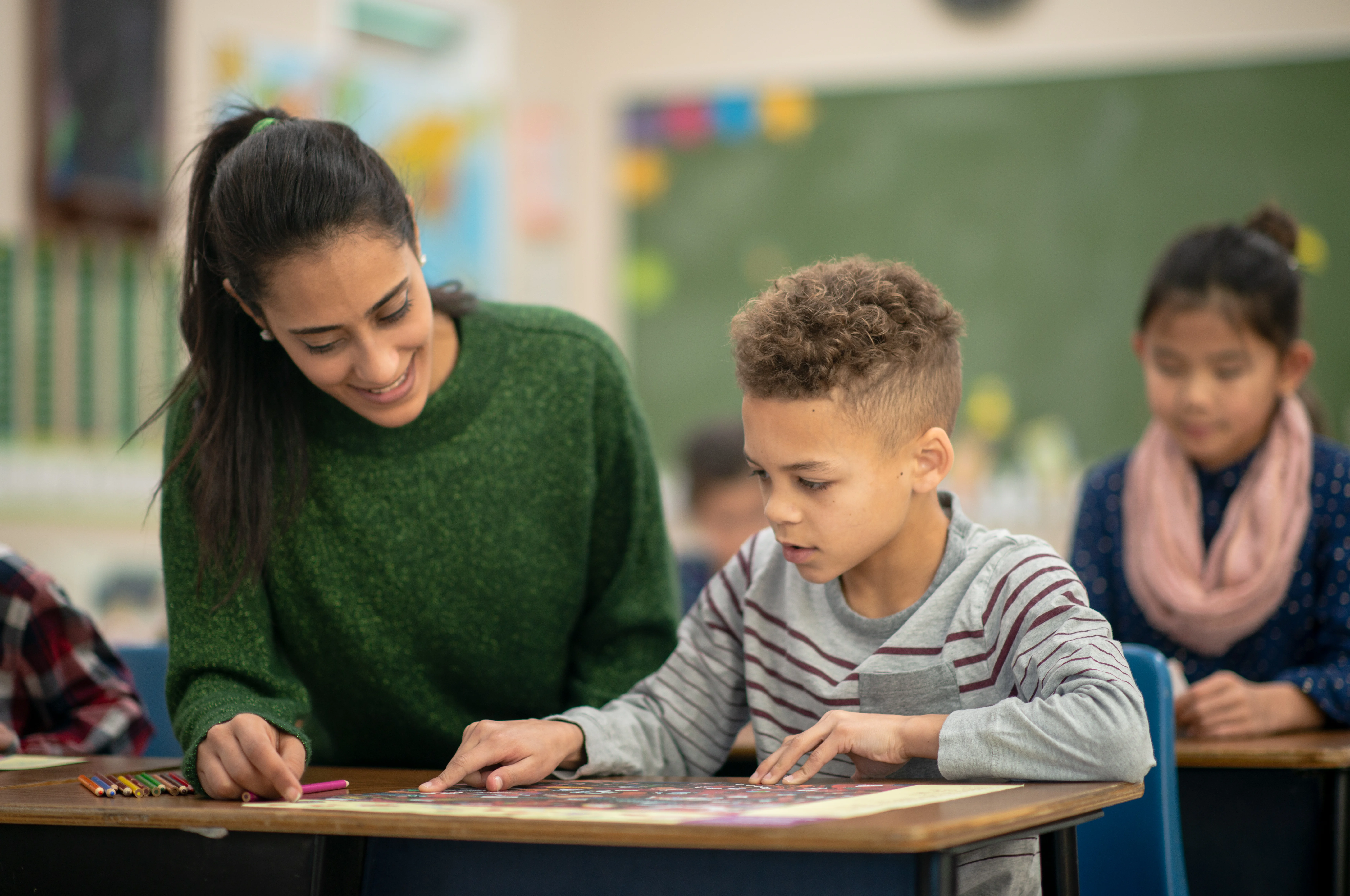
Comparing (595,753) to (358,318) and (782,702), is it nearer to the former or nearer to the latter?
(782,702)

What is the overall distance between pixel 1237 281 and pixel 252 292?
137cm

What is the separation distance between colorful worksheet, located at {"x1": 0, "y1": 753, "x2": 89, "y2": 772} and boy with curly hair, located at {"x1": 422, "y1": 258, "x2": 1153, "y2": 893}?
1.68 feet

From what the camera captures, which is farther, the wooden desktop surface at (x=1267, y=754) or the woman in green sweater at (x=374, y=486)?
the wooden desktop surface at (x=1267, y=754)

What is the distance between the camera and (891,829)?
85 centimetres

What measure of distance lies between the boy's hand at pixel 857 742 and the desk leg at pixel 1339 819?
650mm

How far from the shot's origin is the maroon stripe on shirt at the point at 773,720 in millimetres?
1353

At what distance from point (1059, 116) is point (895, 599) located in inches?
143

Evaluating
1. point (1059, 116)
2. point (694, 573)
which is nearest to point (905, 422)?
point (694, 573)

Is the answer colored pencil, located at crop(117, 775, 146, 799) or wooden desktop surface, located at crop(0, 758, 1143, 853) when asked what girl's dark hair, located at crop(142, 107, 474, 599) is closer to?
colored pencil, located at crop(117, 775, 146, 799)

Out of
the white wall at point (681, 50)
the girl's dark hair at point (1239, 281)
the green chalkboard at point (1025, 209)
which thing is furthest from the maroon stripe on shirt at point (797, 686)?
the green chalkboard at point (1025, 209)

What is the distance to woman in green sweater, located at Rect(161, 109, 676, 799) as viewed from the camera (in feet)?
4.47

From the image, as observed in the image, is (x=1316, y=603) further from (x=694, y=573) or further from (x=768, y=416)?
(x=694, y=573)

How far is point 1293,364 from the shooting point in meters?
2.06

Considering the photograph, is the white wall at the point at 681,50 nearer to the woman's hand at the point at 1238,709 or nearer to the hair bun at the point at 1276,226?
the hair bun at the point at 1276,226
